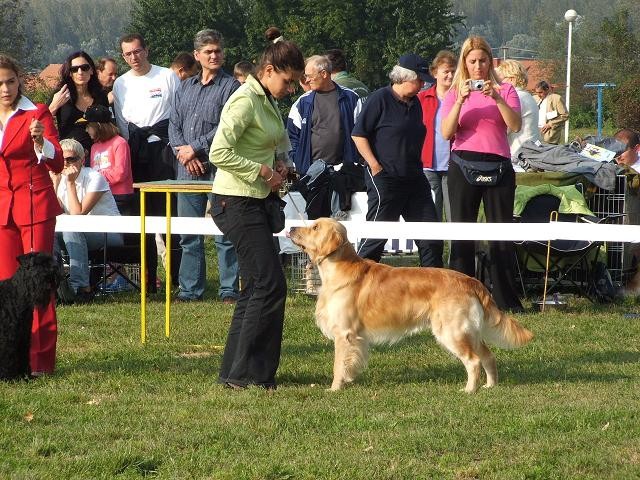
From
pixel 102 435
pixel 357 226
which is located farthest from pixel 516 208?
pixel 102 435

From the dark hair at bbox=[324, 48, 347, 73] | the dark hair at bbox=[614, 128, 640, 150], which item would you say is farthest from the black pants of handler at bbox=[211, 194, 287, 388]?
the dark hair at bbox=[614, 128, 640, 150]

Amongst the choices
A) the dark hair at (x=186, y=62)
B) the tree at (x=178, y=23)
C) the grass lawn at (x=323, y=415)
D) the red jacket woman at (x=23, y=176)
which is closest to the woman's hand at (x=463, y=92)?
the grass lawn at (x=323, y=415)

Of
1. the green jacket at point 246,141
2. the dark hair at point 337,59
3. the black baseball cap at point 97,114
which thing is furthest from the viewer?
the dark hair at point 337,59

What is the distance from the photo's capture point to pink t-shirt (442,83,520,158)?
8.93 m

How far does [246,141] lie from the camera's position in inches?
243

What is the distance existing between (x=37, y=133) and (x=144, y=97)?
179 inches

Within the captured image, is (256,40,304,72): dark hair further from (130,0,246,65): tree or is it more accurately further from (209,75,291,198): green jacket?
(130,0,246,65): tree

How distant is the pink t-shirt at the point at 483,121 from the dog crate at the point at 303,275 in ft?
6.18

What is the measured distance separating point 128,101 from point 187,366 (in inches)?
180

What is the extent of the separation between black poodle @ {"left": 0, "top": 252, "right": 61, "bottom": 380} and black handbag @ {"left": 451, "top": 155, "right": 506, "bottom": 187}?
3763 mm

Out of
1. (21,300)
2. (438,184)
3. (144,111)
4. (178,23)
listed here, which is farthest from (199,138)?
(178,23)

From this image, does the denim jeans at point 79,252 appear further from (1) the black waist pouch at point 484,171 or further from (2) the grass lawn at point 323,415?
(1) the black waist pouch at point 484,171

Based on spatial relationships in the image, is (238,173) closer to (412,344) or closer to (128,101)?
(412,344)

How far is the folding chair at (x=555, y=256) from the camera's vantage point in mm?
9789
